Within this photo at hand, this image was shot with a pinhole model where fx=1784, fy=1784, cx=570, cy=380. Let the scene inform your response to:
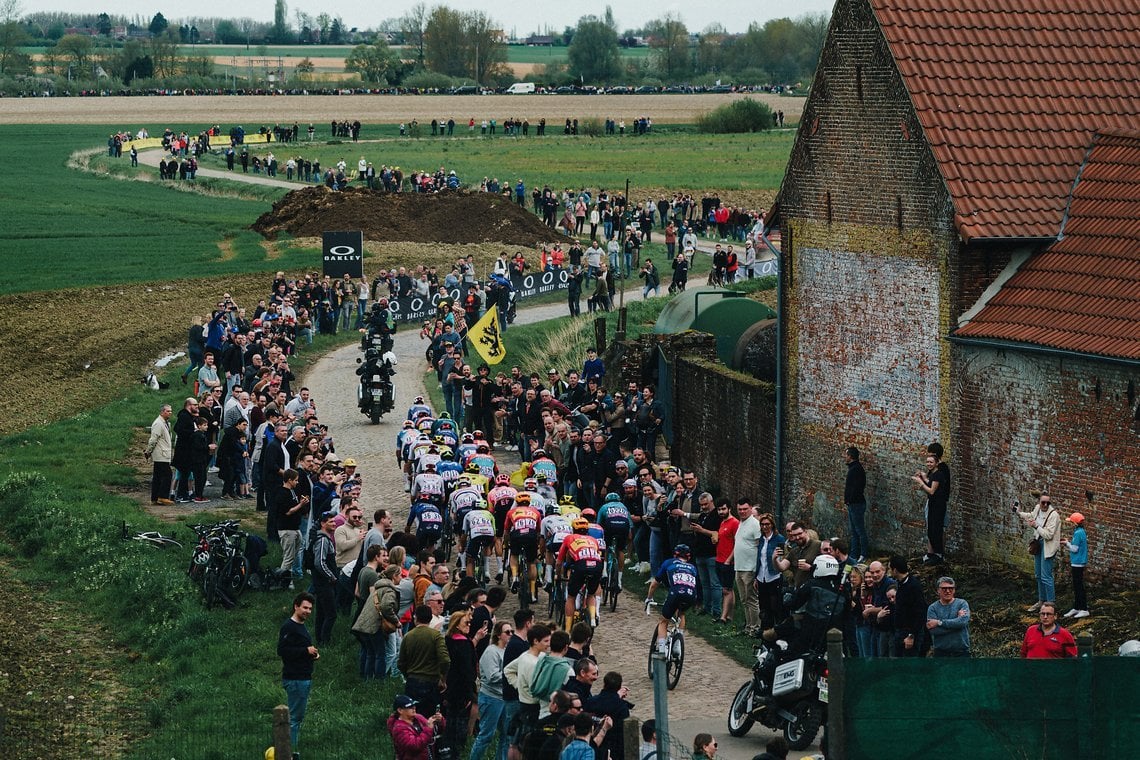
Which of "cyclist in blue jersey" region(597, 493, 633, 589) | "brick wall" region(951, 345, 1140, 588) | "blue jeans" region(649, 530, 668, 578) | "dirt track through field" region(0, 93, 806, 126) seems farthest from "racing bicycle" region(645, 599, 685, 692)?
"dirt track through field" region(0, 93, 806, 126)

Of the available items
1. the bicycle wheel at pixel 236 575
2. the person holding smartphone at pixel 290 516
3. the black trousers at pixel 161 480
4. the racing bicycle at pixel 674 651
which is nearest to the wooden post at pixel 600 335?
the black trousers at pixel 161 480

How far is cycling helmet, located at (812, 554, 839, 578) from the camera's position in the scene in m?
17.9

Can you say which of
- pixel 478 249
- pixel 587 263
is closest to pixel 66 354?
pixel 587 263

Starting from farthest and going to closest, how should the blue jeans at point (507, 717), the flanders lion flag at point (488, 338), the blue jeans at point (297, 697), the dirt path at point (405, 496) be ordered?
the flanders lion flag at point (488, 338) → the dirt path at point (405, 496) → the blue jeans at point (297, 697) → the blue jeans at point (507, 717)

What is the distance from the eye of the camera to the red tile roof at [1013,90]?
2378 cm

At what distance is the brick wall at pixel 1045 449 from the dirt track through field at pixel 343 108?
102059 mm

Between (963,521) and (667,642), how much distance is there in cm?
656

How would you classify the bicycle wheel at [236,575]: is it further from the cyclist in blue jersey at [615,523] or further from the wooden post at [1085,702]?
the wooden post at [1085,702]

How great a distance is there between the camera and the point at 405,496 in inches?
1146

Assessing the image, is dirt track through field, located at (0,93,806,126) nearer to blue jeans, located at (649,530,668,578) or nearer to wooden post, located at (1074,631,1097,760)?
blue jeans, located at (649,530,668,578)

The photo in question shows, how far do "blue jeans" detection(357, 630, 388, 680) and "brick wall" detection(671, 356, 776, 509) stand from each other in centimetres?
990

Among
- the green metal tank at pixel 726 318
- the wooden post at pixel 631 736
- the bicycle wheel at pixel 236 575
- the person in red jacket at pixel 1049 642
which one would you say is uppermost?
the wooden post at pixel 631 736

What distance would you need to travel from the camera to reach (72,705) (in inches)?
751

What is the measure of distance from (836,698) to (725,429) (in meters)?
16.7
